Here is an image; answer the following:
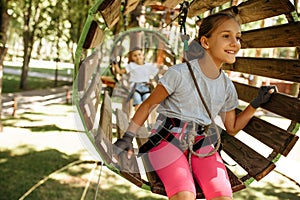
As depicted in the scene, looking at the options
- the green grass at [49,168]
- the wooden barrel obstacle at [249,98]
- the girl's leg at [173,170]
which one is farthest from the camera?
the green grass at [49,168]

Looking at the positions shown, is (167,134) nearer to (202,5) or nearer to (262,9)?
(262,9)

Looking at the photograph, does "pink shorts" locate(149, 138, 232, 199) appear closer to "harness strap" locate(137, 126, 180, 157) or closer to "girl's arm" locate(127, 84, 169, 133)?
"harness strap" locate(137, 126, 180, 157)

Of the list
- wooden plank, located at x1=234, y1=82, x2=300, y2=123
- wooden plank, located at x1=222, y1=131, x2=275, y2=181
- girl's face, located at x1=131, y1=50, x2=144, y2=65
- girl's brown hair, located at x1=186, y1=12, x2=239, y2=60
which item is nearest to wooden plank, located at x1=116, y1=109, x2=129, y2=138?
wooden plank, located at x1=222, y1=131, x2=275, y2=181

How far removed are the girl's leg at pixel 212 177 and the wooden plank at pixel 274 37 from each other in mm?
930

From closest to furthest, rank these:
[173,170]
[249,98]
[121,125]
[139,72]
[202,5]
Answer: [173,170], [249,98], [202,5], [121,125], [139,72]

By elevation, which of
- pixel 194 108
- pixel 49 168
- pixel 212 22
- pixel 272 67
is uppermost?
pixel 212 22

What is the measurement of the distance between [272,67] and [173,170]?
119cm

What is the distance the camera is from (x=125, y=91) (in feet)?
25.9

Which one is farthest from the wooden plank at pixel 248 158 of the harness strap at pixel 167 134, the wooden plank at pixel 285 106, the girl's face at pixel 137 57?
the girl's face at pixel 137 57

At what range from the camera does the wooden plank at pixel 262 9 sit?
2.59 metres

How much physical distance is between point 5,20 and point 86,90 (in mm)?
5975

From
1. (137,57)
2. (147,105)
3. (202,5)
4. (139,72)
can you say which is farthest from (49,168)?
(147,105)

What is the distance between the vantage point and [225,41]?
2.37m

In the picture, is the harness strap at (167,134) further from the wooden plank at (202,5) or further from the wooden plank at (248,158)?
the wooden plank at (202,5)
